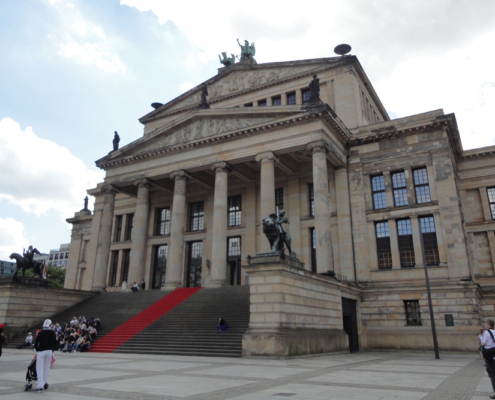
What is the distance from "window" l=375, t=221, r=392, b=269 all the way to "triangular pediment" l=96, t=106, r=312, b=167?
11.1m

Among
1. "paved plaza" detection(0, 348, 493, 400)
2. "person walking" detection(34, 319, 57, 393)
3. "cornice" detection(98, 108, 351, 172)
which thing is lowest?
"paved plaza" detection(0, 348, 493, 400)

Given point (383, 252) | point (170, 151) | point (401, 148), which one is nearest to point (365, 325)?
point (383, 252)

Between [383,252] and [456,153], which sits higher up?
[456,153]

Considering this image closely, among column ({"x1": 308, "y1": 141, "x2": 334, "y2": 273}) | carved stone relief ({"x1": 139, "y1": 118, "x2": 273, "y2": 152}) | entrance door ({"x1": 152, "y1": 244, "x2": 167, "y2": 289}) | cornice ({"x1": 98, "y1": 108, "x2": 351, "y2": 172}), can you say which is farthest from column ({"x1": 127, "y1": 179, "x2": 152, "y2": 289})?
column ({"x1": 308, "y1": 141, "x2": 334, "y2": 273})

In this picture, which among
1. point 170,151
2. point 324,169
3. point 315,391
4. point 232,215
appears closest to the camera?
point 315,391

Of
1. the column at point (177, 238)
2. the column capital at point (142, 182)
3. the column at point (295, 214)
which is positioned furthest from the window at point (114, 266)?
the column at point (295, 214)

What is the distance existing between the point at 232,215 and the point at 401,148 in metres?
16.7

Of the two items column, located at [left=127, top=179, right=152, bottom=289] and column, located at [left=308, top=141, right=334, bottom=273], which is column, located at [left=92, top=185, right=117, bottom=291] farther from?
column, located at [left=308, top=141, right=334, bottom=273]

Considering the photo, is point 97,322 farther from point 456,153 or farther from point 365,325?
point 456,153

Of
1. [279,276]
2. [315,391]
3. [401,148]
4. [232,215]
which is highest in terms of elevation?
[401,148]

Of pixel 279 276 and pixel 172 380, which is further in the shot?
pixel 279 276

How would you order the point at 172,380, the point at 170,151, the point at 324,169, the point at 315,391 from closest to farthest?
1. the point at 315,391
2. the point at 172,380
3. the point at 324,169
4. the point at 170,151

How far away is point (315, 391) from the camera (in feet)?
32.9

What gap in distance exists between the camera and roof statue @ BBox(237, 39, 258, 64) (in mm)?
47094
